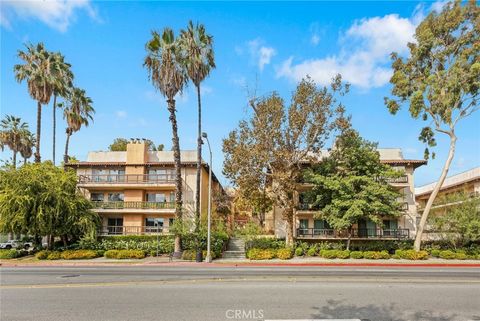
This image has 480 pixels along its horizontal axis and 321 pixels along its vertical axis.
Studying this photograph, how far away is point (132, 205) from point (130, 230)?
8.62ft

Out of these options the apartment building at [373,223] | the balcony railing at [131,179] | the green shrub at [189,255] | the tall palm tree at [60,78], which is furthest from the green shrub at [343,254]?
the tall palm tree at [60,78]

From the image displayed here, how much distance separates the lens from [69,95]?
4484 cm

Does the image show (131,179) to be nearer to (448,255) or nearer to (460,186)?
(448,255)

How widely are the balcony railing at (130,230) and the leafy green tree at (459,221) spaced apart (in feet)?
A: 87.0

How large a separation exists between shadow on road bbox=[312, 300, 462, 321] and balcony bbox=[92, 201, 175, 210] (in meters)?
28.6

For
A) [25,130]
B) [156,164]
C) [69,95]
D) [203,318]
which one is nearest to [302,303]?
[203,318]

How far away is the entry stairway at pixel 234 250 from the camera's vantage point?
106 feet

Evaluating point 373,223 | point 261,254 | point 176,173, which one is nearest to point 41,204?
point 176,173

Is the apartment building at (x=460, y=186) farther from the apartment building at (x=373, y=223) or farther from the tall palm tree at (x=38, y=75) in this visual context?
the tall palm tree at (x=38, y=75)

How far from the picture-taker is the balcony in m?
36.9

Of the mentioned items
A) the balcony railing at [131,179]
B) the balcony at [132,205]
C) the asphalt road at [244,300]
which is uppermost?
the balcony railing at [131,179]

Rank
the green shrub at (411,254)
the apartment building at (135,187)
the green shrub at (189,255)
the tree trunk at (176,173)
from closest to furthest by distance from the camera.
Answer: the green shrub at (189,255), the green shrub at (411,254), the tree trunk at (176,173), the apartment building at (135,187)

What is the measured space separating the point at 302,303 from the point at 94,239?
90.4 feet

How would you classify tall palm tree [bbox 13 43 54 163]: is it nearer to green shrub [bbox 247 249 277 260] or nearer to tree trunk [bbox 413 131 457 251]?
green shrub [bbox 247 249 277 260]
